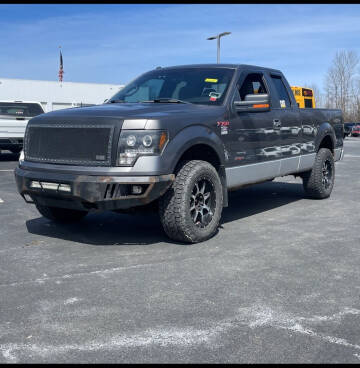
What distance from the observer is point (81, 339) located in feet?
9.55

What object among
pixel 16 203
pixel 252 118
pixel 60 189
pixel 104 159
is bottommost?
pixel 16 203

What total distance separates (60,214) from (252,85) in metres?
2.92

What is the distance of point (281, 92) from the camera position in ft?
23.4

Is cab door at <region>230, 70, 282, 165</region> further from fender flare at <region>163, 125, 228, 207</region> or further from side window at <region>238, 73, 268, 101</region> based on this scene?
fender flare at <region>163, 125, 228, 207</region>

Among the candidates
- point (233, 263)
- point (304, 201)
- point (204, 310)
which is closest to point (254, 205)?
point (304, 201)

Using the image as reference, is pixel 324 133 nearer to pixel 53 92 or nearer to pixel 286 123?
pixel 286 123

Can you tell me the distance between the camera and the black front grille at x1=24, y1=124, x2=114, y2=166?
4.76 metres

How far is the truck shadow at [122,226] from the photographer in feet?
17.6

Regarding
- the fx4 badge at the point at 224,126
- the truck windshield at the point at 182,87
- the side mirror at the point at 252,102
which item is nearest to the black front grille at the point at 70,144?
the truck windshield at the point at 182,87

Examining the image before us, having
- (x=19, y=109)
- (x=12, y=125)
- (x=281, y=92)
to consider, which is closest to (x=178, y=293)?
(x=281, y=92)

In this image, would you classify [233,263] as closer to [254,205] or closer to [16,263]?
[16,263]

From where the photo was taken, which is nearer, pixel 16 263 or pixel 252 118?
pixel 16 263

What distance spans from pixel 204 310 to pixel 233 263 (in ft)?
3.76

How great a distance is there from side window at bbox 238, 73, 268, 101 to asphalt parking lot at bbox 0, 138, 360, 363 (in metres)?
1.64
